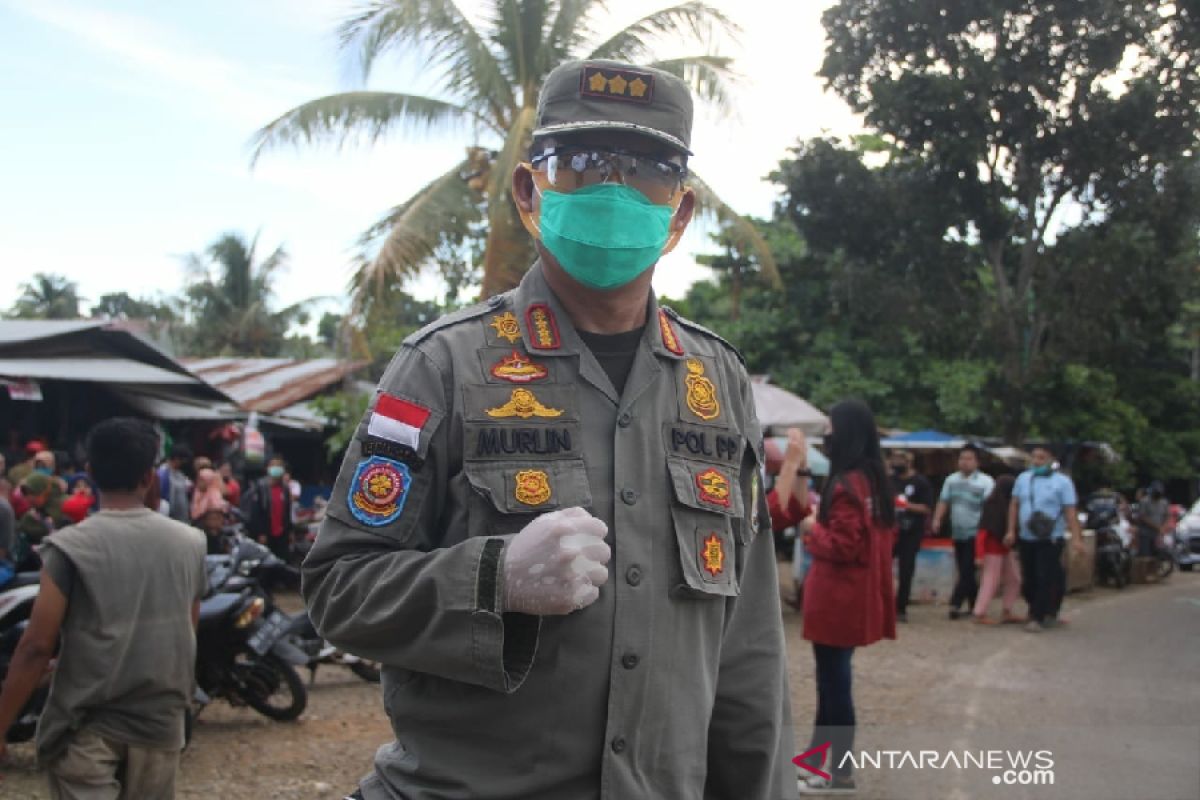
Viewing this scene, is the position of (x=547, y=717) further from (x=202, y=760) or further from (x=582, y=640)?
(x=202, y=760)

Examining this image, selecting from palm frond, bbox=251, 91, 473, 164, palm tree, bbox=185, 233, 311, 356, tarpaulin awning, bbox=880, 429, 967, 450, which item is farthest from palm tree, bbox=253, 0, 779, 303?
palm tree, bbox=185, 233, 311, 356

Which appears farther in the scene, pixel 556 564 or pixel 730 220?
pixel 730 220

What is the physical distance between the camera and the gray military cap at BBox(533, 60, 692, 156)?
2.00 metres

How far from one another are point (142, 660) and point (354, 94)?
1001 cm

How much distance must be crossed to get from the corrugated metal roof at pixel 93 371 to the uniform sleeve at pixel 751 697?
32.9 feet

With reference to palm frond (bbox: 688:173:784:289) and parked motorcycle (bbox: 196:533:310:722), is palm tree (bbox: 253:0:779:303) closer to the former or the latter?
palm frond (bbox: 688:173:784:289)

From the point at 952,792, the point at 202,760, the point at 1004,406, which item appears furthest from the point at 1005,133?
the point at 202,760

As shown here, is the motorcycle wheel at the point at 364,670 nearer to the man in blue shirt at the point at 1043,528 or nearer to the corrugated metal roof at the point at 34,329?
the corrugated metal roof at the point at 34,329

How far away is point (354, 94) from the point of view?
1242 cm

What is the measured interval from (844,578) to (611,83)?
155 inches

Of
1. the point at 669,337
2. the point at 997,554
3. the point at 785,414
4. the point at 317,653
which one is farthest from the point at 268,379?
the point at 669,337

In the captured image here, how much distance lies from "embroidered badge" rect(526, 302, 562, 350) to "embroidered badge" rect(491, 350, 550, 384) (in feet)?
0.12

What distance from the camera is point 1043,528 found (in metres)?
10.6

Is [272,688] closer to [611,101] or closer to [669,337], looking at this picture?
[669,337]
